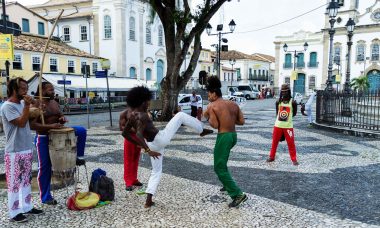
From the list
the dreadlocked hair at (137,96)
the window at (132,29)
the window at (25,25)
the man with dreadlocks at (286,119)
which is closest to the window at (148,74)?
the window at (132,29)

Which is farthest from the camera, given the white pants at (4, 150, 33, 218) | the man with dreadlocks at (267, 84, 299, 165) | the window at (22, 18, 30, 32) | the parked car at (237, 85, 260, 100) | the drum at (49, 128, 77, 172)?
the parked car at (237, 85, 260, 100)

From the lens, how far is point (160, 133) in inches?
176

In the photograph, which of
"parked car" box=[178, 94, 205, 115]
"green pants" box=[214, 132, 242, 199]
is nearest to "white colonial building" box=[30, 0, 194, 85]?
"parked car" box=[178, 94, 205, 115]

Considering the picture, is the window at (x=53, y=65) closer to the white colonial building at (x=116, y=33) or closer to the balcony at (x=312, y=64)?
the white colonial building at (x=116, y=33)

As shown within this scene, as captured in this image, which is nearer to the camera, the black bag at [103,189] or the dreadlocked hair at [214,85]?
the dreadlocked hair at [214,85]

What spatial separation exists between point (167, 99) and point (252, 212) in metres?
11.1

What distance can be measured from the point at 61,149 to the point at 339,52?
48446 millimetres

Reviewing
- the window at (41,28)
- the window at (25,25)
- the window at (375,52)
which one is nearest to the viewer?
the window at (25,25)

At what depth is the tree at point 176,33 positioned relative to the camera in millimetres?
14367

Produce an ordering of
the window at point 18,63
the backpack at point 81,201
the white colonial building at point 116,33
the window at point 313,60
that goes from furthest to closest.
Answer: the window at point 313,60 < the white colonial building at point 116,33 < the window at point 18,63 < the backpack at point 81,201

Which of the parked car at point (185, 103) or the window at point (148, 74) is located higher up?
the window at point (148, 74)

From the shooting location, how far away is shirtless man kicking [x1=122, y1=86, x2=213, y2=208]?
4.36 m

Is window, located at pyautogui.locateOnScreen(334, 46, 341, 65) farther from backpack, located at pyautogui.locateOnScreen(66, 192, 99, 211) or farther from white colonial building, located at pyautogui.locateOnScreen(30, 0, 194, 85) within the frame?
backpack, located at pyautogui.locateOnScreen(66, 192, 99, 211)

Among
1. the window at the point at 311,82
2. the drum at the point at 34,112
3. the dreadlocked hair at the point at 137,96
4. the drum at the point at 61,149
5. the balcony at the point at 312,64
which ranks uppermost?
the balcony at the point at 312,64
